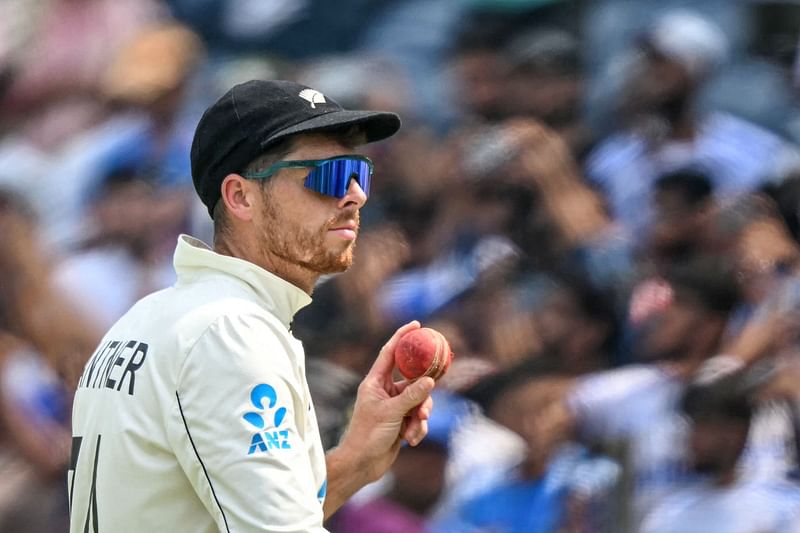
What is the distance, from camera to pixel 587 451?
5305mm

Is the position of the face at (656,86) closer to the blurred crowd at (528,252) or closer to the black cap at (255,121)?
the blurred crowd at (528,252)

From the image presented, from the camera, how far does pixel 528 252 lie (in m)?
5.48

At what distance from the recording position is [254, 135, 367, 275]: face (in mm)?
2615

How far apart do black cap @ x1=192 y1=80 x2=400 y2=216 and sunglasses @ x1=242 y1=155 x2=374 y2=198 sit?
0.05 m

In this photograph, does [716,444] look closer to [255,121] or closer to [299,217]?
[299,217]

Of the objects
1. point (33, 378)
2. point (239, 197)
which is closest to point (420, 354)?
point (239, 197)

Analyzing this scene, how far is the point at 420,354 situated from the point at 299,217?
396mm

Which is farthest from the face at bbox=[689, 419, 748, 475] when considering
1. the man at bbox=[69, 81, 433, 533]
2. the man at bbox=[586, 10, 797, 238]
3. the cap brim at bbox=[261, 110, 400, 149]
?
the cap brim at bbox=[261, 110, 400, 149]

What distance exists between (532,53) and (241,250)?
3181 millimetres

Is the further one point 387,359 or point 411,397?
point 387,359

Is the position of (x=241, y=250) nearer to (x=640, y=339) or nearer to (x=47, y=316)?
(x=640, y=339)

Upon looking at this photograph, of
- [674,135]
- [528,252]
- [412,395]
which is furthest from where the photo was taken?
[528,252]

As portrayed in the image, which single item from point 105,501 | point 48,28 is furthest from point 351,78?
point 105,501

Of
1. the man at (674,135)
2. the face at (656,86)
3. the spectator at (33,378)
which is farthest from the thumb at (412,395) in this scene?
the spectator at (33,378)
